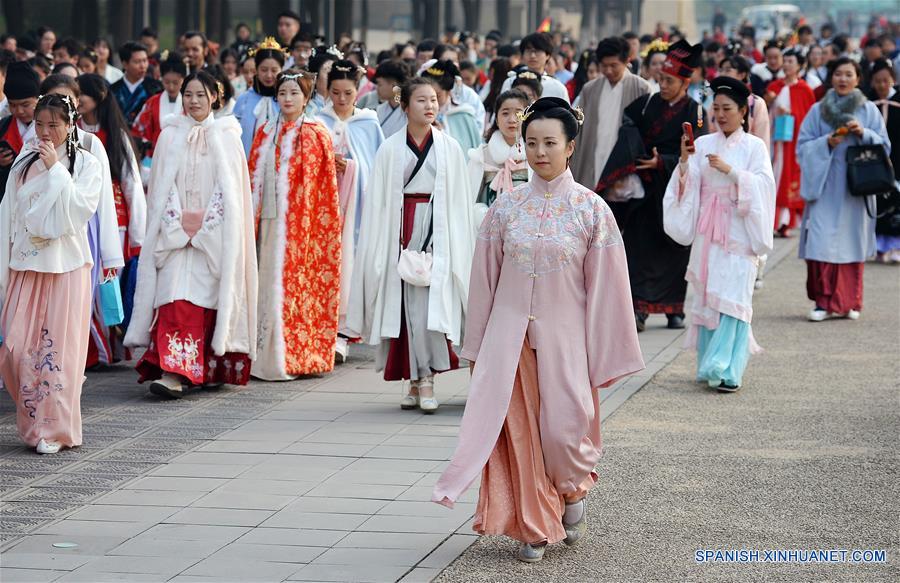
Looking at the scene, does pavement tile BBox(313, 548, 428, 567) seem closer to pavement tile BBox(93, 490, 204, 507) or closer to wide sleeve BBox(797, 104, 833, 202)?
pavement tile BBox(93, 490, 204, 507)

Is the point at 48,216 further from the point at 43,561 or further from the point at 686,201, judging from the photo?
the point at 686,201

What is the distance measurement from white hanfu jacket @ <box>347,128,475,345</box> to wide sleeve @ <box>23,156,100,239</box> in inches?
64.2

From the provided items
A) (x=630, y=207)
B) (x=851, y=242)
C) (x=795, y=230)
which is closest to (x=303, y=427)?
(x=630, y=207)

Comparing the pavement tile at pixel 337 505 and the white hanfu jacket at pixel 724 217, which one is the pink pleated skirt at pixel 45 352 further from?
the white hanfu jacket at pixel 724 217

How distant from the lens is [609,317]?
221 inches

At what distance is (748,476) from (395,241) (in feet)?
8.15

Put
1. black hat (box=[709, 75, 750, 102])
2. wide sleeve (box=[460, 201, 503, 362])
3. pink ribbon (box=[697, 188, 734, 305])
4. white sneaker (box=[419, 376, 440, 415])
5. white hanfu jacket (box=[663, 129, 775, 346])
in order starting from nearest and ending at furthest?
wide sleeve (box=[460, 201, 503, 362]), white sneaker (box=[419, 376, 440, 415]), black hat (box=[709, 75, 750, 102]), white hanfu jacket (box=[663, 129, 775, 346]), pink ribbon (box=[697, 188, 734, 305])

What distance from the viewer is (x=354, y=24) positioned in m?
23.6

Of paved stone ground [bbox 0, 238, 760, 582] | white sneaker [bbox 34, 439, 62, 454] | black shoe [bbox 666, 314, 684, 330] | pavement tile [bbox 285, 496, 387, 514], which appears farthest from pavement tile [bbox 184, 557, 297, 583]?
black shoe [bbox 666, 314, 684, 330]

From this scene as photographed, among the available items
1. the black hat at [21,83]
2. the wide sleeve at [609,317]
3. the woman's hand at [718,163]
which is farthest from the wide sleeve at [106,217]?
the woman's hand at [718,163]

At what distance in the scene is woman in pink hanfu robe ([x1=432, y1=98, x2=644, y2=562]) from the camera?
552cm

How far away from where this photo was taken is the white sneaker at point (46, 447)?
725 centimetres

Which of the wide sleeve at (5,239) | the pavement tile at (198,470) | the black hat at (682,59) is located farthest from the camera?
the black hat at (682,59)

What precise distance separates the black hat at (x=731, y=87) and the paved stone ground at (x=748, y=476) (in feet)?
5.55
